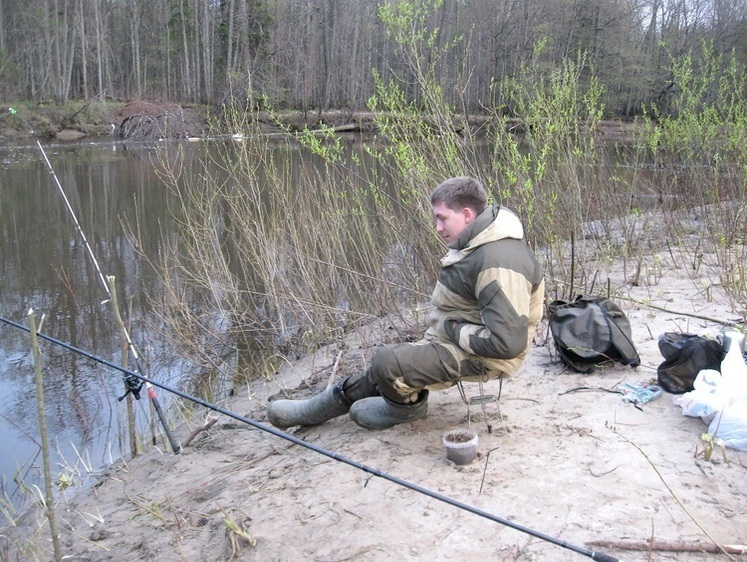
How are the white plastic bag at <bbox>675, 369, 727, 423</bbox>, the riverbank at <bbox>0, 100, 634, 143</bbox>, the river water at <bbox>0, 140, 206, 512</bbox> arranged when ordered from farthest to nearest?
1. the riverbank at <bbox>0, 100, 634, 143</bbox>
2. the river water at <bbox>0, 140, 206, 512</bbox>
3. the white plastic bag at <bbox>675, 369, 727, 423</bbox>

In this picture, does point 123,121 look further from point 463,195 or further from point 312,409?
point 463,195

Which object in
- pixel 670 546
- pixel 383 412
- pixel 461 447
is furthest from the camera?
pixel 383 412

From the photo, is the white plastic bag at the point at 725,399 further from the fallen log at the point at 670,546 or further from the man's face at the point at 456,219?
the man's face at the point at 456,219

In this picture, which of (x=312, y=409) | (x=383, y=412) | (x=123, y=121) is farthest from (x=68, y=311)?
(x=123, y=121)

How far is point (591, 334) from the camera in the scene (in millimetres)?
3969

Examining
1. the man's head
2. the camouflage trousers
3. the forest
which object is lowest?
the camouflage trousers

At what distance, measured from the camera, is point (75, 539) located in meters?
3.38

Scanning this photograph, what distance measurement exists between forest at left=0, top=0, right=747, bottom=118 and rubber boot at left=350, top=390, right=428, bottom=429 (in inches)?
981

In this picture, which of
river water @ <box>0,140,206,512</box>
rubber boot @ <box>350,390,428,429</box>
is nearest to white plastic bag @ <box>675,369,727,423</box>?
rubber boot @ <box>350,390,428,429</box>

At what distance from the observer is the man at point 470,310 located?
2.96 metres

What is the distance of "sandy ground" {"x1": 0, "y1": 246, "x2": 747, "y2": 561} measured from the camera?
99.5 inches

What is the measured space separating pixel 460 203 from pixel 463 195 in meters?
0.04

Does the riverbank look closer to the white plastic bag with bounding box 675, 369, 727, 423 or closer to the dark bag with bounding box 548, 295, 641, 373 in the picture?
the dark bag with bounding box 548, 295, 641, 373

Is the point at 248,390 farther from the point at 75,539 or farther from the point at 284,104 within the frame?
the point at 284,104
